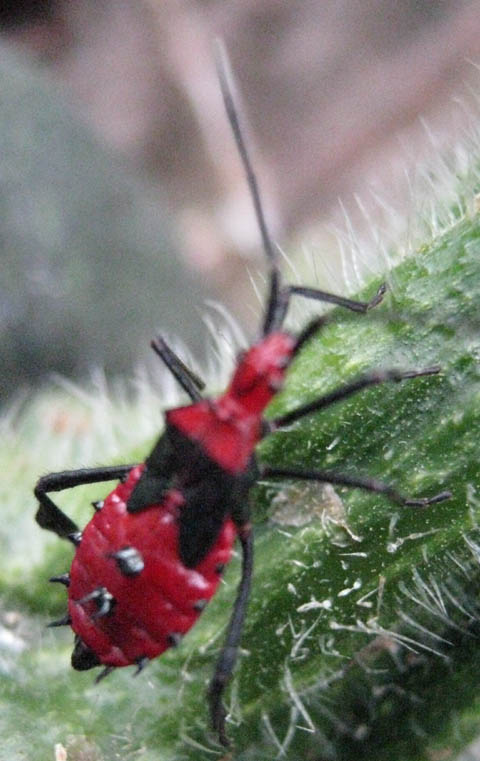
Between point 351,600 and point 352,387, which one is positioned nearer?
point 352,387

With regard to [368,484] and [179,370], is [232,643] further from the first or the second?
[179,370]

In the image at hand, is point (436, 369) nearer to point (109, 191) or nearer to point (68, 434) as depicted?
point (68, 434)

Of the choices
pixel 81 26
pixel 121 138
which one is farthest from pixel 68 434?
pixel 81 26

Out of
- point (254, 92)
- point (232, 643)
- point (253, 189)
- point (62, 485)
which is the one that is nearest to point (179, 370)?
point (62, 485)

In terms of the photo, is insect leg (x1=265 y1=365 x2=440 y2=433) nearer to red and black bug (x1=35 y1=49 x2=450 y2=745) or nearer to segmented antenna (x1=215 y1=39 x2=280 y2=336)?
red and black bug (x1=35 y1=49 x2=450 y2=745)

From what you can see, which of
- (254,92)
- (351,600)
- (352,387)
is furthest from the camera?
(254,92)

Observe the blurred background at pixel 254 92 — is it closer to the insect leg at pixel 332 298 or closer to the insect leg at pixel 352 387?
the insect leg at pixel 332 298
